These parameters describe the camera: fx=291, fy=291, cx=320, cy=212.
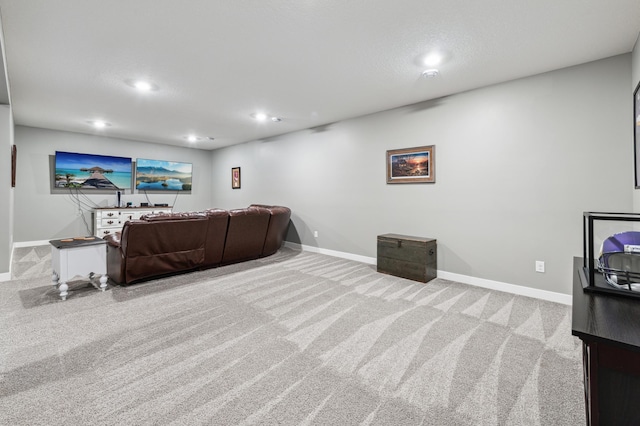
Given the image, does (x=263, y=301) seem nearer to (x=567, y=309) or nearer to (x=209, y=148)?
(x=567, y=309)

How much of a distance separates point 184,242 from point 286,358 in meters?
2.54

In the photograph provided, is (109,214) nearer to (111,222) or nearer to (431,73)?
(111,222)

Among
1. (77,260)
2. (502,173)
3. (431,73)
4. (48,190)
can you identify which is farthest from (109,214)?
(502,173)

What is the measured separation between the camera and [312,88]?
3727 millimetres

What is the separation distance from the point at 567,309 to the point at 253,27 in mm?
3947

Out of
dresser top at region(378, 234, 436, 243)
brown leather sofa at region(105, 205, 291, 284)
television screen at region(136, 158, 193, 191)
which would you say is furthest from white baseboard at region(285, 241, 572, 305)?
television screen at region(136, 158, 193, 191)

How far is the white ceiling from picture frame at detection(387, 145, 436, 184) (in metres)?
0.71

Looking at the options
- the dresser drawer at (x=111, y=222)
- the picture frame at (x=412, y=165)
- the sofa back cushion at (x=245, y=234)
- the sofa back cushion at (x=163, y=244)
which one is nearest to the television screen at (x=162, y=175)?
the dresser drawer at (x=111, y=222)

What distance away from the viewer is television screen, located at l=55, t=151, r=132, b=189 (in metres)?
6.11

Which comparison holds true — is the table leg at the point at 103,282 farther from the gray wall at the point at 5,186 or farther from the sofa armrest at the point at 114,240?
the gray wall at the point at 5,186

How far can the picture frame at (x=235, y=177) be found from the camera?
24.8ft

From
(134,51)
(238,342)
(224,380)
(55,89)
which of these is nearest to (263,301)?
(238,342)

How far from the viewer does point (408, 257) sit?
390cm

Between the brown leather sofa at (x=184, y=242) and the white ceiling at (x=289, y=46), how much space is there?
171cm
